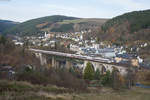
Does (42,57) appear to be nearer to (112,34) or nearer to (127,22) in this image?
(112,34)

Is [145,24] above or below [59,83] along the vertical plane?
above

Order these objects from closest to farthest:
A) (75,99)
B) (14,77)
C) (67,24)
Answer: (75,99), (14,77), (67,24)

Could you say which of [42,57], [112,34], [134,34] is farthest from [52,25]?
[42,57]

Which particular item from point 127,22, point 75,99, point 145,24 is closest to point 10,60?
point 75,99

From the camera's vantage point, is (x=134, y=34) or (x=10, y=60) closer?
(x=10, y=60)

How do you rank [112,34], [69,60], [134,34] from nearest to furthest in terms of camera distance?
[69,60] < [134,34] < [112,34]

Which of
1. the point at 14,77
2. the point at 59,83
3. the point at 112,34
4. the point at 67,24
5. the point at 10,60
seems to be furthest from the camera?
the point at 67,24

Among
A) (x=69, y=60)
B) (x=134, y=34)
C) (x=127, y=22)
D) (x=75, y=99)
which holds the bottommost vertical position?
(x=69, y=60)

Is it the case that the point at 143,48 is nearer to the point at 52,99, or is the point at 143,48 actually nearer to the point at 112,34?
the point at 112,34

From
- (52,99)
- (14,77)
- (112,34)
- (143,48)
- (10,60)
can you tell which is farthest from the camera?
(112,34)
